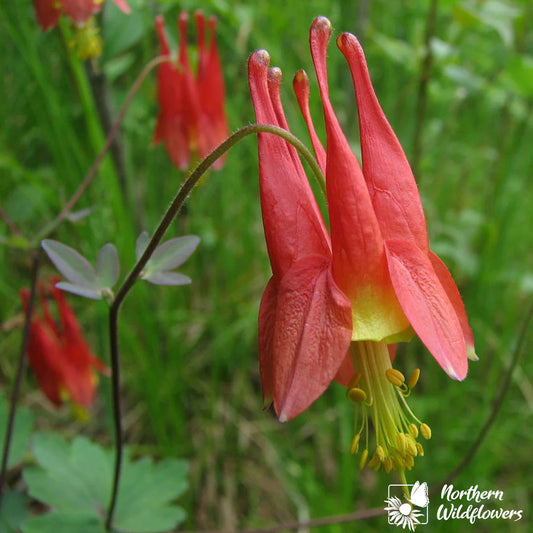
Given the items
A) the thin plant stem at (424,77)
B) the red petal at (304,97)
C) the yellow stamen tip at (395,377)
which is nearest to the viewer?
the yellow stamen tip at (395,377)

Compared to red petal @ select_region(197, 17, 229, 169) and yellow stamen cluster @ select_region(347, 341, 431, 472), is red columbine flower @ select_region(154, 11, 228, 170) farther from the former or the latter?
yellow stamen cluster @ select_region(347, 341, 431, 472)

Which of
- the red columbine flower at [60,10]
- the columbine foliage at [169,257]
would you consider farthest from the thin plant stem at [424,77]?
the columbine foliage at [169,257]

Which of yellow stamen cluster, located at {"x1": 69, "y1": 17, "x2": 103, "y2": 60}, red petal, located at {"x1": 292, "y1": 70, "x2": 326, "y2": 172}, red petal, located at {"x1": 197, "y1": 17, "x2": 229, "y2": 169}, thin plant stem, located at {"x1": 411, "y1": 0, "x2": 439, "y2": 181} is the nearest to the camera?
red petal, located at {"x1": 292, "y1": 70, "x2": 326, "y2": 172}

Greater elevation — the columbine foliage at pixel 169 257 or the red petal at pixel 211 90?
the red petal at pixel 211 90

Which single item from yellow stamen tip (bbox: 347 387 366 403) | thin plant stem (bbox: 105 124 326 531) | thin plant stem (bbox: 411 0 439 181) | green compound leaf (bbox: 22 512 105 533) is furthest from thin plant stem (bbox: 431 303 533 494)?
thin plant stem (bbox: 411 0 439 181)

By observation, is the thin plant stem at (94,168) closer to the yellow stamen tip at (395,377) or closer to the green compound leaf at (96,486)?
the green compound leaf at (96,486)

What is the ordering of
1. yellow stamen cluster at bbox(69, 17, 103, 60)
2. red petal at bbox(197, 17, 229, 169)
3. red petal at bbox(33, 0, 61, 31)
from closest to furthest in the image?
red petal at bbox(33, 0, 61, 31), yellow stamen cluster at bbox(69, 17, 103, 60), red petal at bbox(197, 17, 229, 169)
